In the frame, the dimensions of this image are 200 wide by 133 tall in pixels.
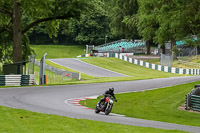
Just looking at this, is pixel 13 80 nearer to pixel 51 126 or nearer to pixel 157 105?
pixel 157 105

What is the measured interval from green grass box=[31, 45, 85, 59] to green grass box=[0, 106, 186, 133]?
73896 millimetres

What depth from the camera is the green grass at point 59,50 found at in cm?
9056

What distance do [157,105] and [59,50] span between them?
73.4 m

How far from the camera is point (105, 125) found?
14.7 m

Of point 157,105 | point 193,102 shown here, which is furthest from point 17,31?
point 193,102

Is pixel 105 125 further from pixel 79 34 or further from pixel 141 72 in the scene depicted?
pixel 79 34

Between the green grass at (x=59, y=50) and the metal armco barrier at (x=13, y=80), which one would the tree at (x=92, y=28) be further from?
the metal armco barrier at (x=13, y=80)

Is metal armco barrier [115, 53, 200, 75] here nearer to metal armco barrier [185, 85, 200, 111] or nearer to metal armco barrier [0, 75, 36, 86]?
metal armco barrier [0, 75, 36, 86]

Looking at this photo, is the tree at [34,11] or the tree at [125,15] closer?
the tree at [34,11]

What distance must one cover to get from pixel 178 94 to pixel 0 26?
20273 mm

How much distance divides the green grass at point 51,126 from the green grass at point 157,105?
414cm

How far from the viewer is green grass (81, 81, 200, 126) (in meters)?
19.0

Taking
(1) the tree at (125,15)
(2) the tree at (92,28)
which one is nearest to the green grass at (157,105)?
(1) the tree at (125,15)

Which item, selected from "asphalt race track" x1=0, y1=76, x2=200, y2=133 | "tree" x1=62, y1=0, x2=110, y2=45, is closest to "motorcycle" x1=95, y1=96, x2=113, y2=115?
"asphalt race track" x1=0, y1=76, x2=200, y2=133
